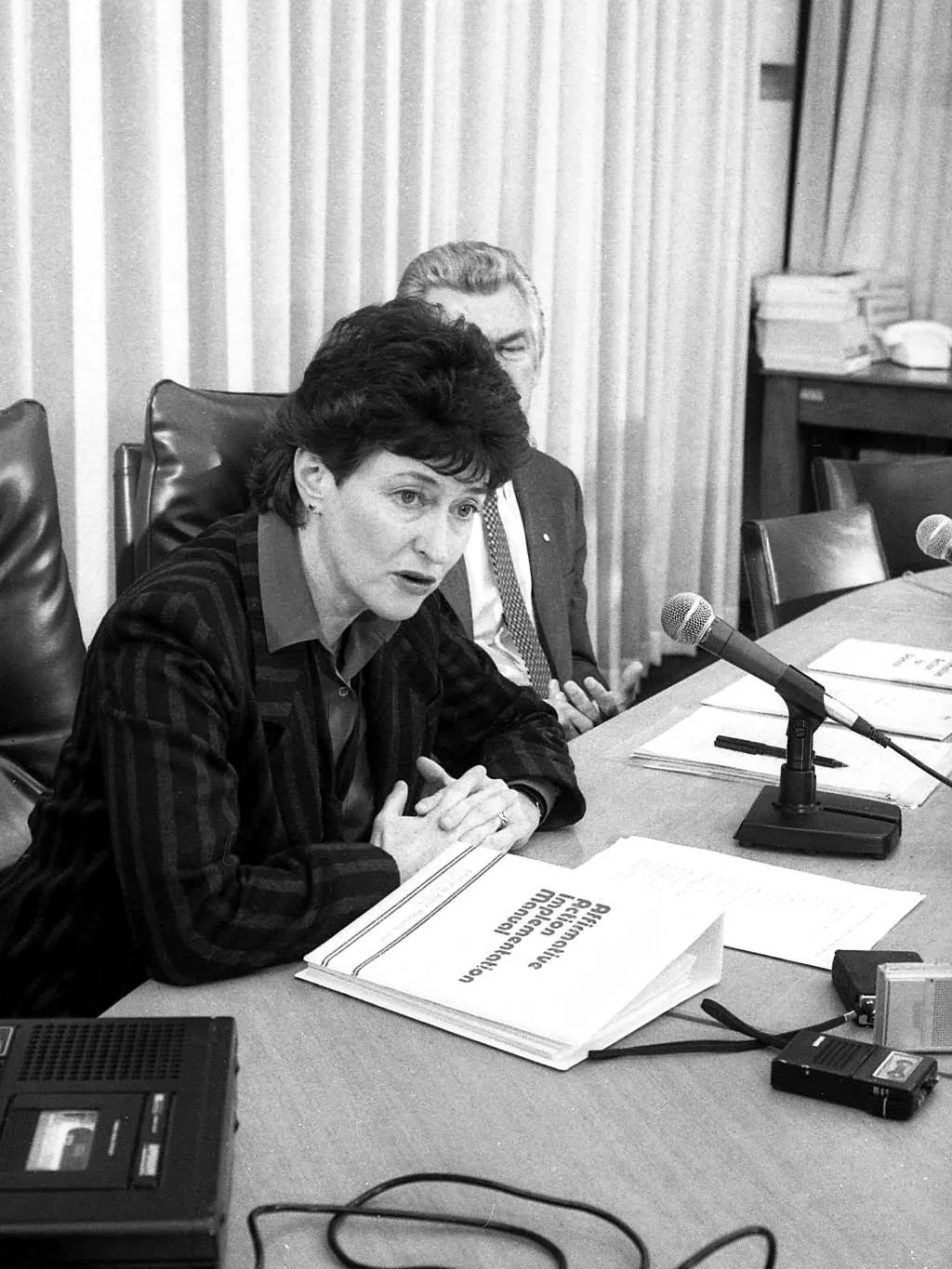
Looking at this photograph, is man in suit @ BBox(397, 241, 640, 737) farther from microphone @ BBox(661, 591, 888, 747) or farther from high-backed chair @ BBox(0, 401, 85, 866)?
microphone @ BBox(661, 591, 888, 747)

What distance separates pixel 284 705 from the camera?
58.4 inches

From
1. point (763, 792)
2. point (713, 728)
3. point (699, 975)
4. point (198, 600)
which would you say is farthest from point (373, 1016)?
point (713, 728)

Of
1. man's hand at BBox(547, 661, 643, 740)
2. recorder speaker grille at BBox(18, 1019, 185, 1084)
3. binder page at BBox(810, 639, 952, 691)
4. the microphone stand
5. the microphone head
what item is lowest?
man's hand at BBox(547, 661, 643, 740)

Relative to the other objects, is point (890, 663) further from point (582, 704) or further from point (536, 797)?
point (536, 797)

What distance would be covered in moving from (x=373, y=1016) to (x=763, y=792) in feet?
1.97

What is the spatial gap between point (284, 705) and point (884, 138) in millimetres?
3766

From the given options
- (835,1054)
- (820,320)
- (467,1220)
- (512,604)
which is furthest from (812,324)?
(467,1220)

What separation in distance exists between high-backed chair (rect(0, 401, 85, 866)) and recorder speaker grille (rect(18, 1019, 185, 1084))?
3.15ft

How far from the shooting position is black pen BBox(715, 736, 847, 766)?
71.2 inches

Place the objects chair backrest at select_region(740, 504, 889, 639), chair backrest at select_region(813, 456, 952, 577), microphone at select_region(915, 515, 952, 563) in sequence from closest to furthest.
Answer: microphone at select_region(915, 515, 952, 563) < chair backrest at select_region(740, 504, 889, 639) < chair backrest at select_region(813, 456, 952, 577)

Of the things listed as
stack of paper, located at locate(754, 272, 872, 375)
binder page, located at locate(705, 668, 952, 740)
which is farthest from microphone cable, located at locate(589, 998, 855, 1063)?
stack of paper, located at locate(754, 272, 872, 375)

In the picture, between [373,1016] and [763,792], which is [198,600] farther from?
[763,792]

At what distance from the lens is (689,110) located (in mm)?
4102

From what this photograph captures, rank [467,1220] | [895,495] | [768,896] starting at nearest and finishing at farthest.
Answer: [467,1220] → [768,896] → [895,495]
